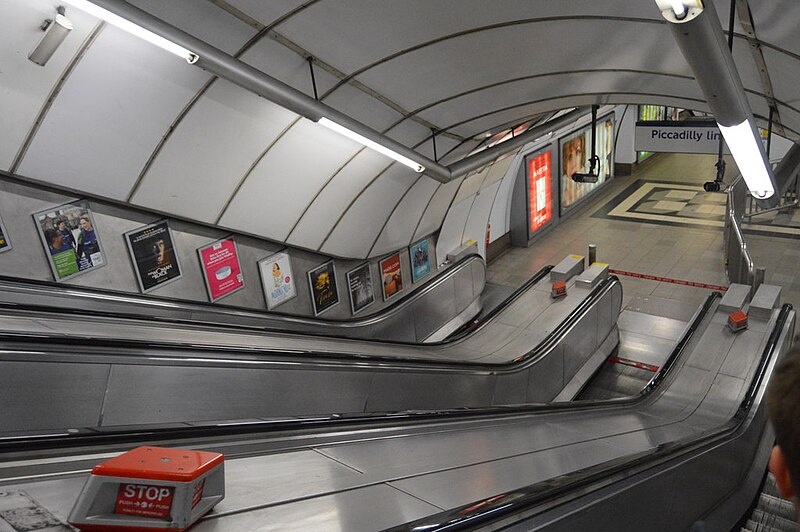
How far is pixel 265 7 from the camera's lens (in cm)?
486

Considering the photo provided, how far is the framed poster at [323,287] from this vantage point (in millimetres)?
9750

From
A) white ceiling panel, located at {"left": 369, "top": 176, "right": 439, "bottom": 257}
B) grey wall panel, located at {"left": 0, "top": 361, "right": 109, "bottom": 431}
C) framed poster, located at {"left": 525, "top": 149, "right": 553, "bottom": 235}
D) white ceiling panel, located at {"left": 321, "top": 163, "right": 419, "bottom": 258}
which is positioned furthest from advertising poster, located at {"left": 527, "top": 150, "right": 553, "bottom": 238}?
grey wall panel, located at {"left": 0, "top": 361, "right": 109, "bottom": 431}

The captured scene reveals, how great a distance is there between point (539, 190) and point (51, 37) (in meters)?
12.1

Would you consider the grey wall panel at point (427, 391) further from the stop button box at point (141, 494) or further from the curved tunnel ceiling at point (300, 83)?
the stop button box at point (141, 494)

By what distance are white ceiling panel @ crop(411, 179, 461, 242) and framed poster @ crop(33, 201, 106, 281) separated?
6575mm

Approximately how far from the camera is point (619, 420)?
5.55 m

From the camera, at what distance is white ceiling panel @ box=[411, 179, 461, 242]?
11.8 metres

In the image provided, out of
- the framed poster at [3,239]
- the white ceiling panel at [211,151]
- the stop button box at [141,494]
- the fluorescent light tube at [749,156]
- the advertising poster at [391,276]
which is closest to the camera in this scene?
the stop button box at [141,494]

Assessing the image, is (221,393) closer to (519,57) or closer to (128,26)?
(128,26)

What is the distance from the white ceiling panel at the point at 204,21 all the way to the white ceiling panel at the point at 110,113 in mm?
547

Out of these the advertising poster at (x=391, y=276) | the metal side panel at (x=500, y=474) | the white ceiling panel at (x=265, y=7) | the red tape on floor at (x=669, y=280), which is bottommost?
the metal side panel at (x=500, y=474)

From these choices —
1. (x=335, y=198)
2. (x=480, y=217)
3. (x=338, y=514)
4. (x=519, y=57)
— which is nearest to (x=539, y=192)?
(x=480, y=217)

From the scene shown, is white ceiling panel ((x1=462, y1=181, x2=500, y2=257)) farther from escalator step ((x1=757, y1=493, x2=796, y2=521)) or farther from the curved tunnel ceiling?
escalator step ((x1=757, y1=493, x2=796, y2=521))

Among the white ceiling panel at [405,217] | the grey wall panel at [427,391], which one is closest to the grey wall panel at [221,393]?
the grey wall panel at [427,391]
